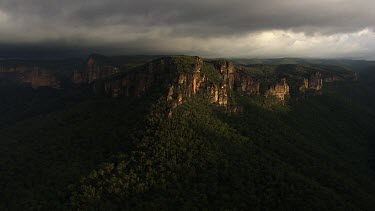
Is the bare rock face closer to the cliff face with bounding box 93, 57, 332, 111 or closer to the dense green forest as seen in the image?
the cliff face with bounding box 93, 57, 332, 111

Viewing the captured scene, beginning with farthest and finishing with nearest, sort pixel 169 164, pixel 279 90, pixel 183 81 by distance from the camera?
pixel 279 90, pixel 183 81, pixel 169 164

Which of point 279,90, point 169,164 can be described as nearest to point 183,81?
point 169,164

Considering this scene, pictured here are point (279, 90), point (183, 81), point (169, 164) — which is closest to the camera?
point (169, 164)

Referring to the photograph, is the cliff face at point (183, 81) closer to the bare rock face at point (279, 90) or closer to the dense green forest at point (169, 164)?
the dense green forest at point (169, 164)

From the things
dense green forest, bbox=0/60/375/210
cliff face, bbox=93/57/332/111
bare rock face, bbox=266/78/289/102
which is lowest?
dense green forest, bbox=0/60/375/210

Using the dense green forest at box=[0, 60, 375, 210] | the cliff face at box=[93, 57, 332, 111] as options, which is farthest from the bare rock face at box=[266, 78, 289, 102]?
the dense green forest at box=[0, 60, 375, 210]

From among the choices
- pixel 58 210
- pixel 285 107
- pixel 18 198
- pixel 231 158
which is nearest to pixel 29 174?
pixel 18 198

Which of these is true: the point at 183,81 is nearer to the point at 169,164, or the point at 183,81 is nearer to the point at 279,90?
the point at 169,164

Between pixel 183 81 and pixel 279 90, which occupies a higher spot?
pixel 183 81

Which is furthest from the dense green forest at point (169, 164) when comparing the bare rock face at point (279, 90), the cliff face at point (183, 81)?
the bare rock face at point (279, 90)

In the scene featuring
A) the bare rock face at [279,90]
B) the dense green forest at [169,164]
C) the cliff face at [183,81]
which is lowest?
the dense green forest at [169,164]
